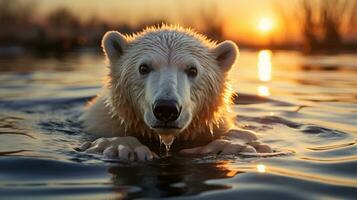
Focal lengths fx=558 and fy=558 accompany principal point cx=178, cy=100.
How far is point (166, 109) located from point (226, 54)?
1876mm

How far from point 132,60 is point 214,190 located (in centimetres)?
241

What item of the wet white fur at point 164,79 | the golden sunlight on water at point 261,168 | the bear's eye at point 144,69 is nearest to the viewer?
the golden sunlight on water at point 261,168

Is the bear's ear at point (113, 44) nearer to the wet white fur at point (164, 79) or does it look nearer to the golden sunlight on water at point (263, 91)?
the wet white fur at point (164, 79)

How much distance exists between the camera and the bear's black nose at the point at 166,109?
14.6ft

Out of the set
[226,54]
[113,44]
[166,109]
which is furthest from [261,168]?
[113,44]

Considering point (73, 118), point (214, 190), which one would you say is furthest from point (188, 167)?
point (73, 118)

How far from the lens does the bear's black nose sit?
14.6 ft

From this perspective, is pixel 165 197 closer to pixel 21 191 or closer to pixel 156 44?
pixel 21 191

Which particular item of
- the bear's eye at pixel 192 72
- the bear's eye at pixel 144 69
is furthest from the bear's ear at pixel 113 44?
the bear's eye at pixel 192 72

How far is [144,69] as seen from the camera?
5441mm

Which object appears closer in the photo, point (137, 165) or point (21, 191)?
point (21, 191)

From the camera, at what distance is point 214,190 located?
3713mm

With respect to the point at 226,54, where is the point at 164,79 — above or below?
below

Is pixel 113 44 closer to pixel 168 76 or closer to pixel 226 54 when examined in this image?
pixel 226 54
